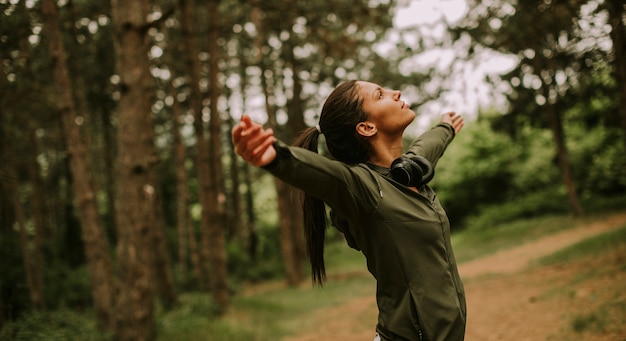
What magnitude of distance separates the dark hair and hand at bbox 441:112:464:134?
1512 mm

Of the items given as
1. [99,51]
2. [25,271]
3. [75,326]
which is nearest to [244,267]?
[99,51]

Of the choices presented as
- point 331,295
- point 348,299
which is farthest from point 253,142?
point 331,295

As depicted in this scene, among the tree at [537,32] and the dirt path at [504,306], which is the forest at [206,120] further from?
the dirt path at [504,306]

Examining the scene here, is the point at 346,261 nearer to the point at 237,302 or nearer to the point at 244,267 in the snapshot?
the point at 244,267

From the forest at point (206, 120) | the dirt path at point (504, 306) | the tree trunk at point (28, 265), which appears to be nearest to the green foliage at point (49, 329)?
the forest at point (206, 120)

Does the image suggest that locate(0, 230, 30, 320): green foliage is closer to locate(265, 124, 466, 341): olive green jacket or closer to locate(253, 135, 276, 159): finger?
locate(265, 124, 466, 341): olive green jacket

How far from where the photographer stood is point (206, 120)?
24188mm

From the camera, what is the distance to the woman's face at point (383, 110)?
2668 millimetres

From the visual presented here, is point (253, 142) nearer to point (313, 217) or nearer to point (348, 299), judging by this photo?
point (313, 217)

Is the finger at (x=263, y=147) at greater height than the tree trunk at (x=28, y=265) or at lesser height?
greater

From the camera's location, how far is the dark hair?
264 cm

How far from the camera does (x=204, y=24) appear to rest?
20.3 m

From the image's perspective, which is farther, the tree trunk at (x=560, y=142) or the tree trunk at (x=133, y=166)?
A: the tree trunk at (x=560, y=142)

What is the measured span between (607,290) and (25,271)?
11535mm
